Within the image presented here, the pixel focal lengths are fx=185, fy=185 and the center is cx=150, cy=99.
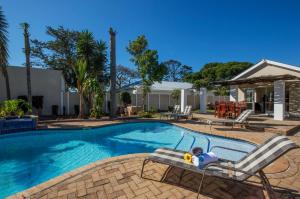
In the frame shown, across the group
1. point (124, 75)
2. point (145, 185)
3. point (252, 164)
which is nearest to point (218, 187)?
point (252, 164)

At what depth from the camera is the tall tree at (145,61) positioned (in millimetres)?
16797

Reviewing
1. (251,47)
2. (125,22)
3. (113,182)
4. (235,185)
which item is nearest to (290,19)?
(251,47)

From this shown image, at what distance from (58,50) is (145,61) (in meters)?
12.6

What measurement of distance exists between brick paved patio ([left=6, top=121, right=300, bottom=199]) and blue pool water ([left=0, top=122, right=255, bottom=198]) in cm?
158

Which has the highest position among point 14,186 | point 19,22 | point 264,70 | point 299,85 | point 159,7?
point 159,7

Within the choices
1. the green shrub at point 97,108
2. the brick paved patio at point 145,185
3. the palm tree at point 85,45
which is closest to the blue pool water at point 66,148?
the brick paved patio at point 145,185

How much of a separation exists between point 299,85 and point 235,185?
1511 cm

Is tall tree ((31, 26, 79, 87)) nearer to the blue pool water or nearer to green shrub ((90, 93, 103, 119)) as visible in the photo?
green shrub ((90, 93, 103, 119))

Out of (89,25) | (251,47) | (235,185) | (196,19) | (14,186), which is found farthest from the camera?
(251,47)

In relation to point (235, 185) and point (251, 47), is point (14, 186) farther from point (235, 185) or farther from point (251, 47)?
point (251, 47)

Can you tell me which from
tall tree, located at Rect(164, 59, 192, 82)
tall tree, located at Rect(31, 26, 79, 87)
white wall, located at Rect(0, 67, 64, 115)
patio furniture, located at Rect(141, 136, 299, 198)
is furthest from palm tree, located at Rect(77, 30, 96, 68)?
tall tree, located at Rect(164, 59, 192, 82)

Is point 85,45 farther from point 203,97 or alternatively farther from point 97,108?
point 203,97

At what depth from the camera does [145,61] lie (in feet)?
55.1

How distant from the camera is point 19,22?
1218 cm
